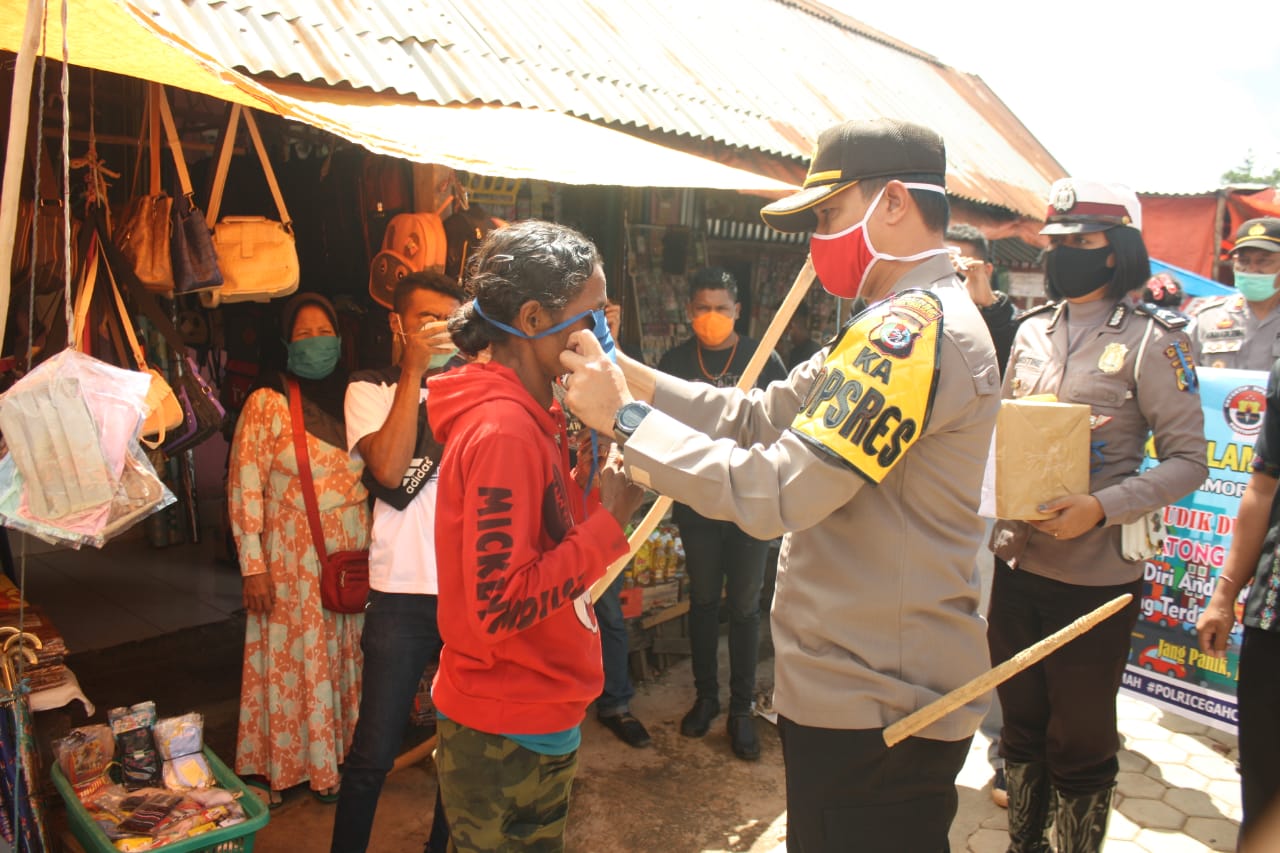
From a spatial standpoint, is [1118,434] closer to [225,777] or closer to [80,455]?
[80,455]

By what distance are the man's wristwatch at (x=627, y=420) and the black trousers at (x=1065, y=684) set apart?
184 cm

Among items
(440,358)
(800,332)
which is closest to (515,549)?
(440,358)

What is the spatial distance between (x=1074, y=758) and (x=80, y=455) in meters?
2.93

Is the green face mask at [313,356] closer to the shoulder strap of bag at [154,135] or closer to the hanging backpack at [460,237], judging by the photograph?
the hanging backpack at [460,237]

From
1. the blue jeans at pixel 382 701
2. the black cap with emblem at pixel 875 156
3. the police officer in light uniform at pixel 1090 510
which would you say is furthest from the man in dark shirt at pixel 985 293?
the blue jeans at pixel 382 701

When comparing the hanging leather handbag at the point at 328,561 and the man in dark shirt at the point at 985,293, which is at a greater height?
the man in dark shirt at the point at 985,293

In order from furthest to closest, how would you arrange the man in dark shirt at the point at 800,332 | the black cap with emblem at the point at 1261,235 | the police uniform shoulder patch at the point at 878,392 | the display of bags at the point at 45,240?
the man in dark shirt at the point at 800,332, the black cap with emblem at the point at 1261,235, the display of bags at the point at 45,240, the police uniform shoulder patch at the point at 878,392

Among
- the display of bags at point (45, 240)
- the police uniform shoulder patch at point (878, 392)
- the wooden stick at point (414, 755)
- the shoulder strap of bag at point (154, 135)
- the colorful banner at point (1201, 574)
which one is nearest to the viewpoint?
the police uniform shoulder patch at point (878, 392)

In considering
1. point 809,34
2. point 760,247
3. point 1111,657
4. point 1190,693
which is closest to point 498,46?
point 760,247

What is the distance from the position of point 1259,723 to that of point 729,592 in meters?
2.27

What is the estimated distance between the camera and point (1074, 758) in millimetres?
2873

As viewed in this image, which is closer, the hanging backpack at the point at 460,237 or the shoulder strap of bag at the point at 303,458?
the shoulder strap of bag at the point at 303,458

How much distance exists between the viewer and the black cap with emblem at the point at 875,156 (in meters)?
1.92

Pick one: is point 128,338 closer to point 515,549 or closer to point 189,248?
point 189,248
